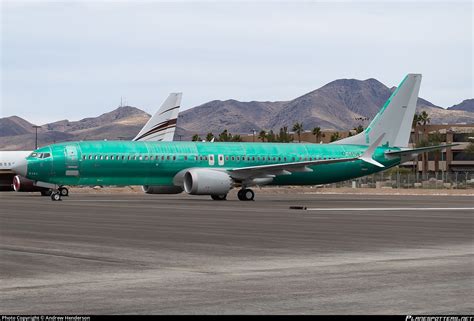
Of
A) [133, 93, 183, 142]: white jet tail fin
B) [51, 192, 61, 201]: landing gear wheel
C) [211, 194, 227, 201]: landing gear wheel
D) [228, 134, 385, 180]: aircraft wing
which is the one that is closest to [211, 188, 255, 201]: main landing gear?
[211, 194, 227, 201]: landing gear wheel

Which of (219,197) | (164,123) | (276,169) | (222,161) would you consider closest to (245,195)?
(219,197)

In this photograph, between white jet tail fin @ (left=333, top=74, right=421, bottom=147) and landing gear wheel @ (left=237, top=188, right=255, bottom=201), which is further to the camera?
white jet tail fin @ (left=333, top=74, right=421, bottom=147)

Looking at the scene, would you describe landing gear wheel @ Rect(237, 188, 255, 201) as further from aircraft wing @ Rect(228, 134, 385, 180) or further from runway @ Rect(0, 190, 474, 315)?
runway @ Rect(0, 190, 474, 315)

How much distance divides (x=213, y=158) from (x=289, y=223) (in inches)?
1075

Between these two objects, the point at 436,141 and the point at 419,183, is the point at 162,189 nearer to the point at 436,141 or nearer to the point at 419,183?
the point at 419,183

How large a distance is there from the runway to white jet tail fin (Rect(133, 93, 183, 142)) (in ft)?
204

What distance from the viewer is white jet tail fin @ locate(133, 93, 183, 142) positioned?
9144cm

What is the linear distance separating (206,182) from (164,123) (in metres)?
39.5

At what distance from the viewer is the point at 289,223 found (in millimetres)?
29812

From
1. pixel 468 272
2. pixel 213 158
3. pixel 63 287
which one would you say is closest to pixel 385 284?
pixel 468 272

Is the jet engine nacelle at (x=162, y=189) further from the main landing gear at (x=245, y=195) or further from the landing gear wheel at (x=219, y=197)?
the main landing gear at (x=245, y=195)

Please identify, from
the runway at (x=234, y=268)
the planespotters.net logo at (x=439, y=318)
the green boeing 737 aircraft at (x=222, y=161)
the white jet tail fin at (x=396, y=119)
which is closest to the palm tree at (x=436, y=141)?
the white jet tail fin at (x=396, y=119)

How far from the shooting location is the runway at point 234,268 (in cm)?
1141

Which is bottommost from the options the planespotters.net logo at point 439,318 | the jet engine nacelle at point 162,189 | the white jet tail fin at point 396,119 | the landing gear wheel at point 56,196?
the planespotters.net logo at point 439,318
